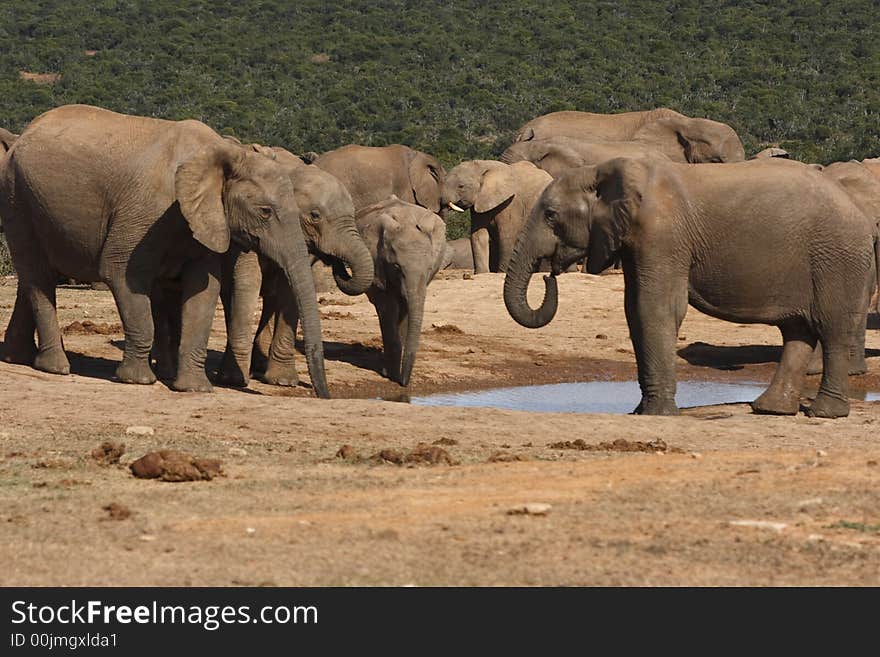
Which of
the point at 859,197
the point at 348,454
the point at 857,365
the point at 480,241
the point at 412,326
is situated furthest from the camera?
the point at 480,241

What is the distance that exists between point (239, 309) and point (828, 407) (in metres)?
4.61

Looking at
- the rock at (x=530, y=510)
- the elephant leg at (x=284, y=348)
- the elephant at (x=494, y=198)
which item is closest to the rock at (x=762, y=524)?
the rock at (x=530, y=510)

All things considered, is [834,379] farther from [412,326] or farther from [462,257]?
[462,257]

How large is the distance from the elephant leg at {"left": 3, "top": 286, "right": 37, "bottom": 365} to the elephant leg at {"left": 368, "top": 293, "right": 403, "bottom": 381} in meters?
3.20

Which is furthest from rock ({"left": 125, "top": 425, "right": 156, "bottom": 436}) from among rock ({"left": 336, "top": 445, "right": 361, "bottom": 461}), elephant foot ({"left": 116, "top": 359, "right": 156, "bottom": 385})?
elephant foot ({"left": 116, "top": 359, "right": 156, "bottom": 385})

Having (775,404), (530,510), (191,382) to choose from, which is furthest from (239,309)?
(530,510)

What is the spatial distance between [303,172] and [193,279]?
1.27m

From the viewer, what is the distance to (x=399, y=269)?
1497cm

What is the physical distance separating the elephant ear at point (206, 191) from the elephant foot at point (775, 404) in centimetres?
402

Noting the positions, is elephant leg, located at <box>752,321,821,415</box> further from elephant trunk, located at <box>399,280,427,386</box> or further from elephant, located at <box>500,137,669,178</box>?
elephant, located at <box>500,137,669,178</box>

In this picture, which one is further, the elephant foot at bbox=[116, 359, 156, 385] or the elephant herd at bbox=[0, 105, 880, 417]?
the elephant foot at bbox=[116, 359, 156, 385]

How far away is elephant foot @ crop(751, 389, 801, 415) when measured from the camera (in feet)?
39.8
